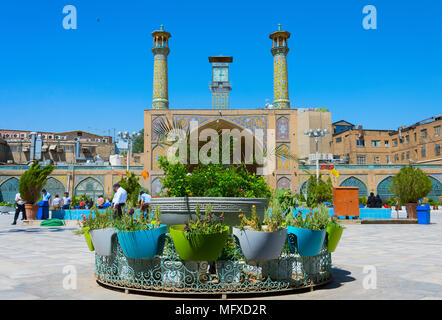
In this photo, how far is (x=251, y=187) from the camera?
4840mm

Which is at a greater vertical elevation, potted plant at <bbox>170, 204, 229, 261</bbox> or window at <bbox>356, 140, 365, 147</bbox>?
window at <bbox>356, 140, 365, 147</bbox>

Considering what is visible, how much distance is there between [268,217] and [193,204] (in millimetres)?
843

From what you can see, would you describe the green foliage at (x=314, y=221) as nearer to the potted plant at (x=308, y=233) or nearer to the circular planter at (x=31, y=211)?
the potted plant at (x=308, y=233)

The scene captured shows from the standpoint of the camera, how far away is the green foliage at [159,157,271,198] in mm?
4566

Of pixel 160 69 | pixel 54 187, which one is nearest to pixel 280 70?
pixel 160 69

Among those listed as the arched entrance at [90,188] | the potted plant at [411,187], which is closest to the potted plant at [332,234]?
the potted plant at [411,187]

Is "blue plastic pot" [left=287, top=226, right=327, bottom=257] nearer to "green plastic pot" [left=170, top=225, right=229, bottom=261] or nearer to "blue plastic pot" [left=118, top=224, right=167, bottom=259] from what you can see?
"green plastic pot" [left=170, top=225, right=229, bottom=261]

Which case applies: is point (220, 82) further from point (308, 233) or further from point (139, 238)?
point (139, 238)

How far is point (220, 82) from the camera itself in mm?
30188

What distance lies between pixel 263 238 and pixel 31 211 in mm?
13008

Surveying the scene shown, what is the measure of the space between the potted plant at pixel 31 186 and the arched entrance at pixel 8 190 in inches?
752

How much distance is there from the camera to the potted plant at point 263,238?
359 centimetres

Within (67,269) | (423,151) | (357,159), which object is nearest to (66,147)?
(357,159)

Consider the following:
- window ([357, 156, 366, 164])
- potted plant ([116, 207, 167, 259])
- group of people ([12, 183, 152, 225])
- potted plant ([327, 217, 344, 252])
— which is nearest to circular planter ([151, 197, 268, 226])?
Answer: group of people ([12, 183, 152, 225])
